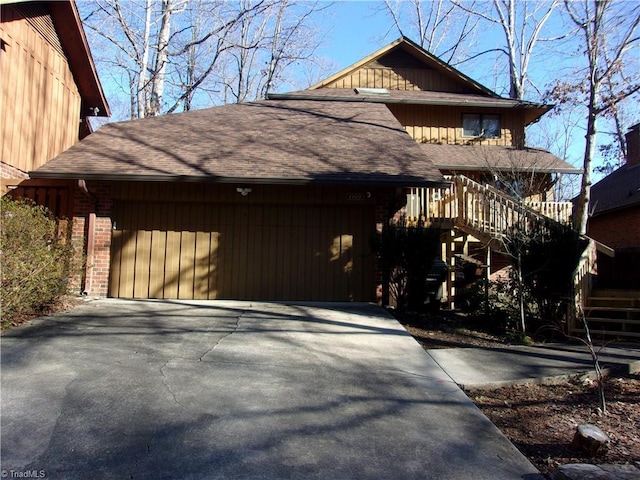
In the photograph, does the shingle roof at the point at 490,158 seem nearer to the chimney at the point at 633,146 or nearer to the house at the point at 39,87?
the chimney at the point at 633,146

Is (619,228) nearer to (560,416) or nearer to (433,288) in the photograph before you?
(433,288)

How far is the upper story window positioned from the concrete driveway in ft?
40.5

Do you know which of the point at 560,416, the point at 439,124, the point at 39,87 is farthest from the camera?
the point at 439,124

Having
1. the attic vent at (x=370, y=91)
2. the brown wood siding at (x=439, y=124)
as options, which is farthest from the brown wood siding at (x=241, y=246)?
the attic vent at (x=370, y=91)

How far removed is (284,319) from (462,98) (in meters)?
12.5

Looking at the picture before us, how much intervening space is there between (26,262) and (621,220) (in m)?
19.5

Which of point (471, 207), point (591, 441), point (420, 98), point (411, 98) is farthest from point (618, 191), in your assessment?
point (591, 441)

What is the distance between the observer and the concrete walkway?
5348 millimetres

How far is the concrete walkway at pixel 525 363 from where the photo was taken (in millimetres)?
5348

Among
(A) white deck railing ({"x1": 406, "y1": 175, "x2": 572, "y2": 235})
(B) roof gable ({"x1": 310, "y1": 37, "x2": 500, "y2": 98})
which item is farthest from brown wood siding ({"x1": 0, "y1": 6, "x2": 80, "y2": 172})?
(B) roof gable ({"x1": 310, "y1": 37, "x2": 500, "y2": 98})

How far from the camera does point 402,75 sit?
1753cm

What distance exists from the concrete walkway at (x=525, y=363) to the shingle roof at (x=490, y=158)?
25.7 ft

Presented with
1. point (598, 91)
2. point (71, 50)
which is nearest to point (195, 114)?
point (71, 50)

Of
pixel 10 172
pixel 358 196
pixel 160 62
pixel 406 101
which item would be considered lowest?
pixel 358 196
